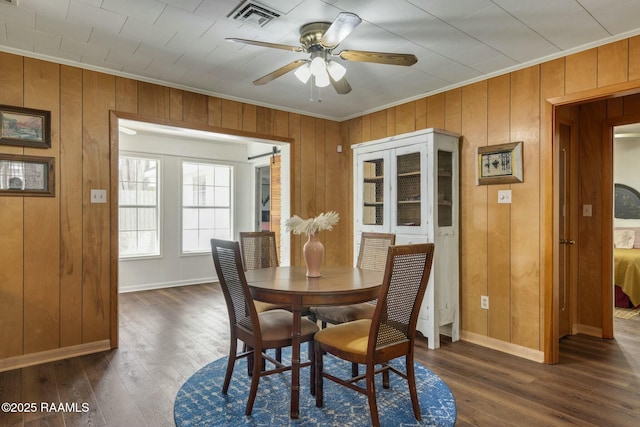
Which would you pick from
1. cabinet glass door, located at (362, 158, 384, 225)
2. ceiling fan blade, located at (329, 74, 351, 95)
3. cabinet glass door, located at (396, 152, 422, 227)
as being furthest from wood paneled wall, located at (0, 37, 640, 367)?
ceiling fan blade, located at (329, 74, 351, 95)

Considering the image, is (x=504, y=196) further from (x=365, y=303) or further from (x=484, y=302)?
(x=365, y=303)

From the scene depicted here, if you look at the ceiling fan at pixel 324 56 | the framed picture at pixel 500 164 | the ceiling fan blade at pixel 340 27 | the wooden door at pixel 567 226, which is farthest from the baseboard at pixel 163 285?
the wooden door at pixel 567 226

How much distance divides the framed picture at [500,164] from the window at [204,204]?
4.70m

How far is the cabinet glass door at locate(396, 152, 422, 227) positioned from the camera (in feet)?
11.8

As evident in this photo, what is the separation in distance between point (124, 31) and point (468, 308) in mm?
3682

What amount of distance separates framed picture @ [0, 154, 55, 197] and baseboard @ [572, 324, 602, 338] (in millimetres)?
5095

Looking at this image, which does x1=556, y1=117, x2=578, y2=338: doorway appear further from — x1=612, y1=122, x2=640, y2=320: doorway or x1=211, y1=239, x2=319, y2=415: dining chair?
x1=211, y1=239, x2=319, y2=415: dining chair

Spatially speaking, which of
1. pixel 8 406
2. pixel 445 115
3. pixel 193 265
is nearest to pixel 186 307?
pixel 193 265

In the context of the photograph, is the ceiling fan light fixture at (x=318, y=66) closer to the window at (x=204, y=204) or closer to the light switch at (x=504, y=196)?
the light switch at (x=504, y=196)

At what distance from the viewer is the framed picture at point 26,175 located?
291 centimetres

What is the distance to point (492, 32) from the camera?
2.64 m

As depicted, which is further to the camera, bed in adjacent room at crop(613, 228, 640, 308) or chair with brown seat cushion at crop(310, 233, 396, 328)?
bed in adjacent room at crop(613, 228, 640, 308)

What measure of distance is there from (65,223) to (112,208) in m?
0.37

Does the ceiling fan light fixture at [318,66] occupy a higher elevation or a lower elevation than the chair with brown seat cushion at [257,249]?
higher
